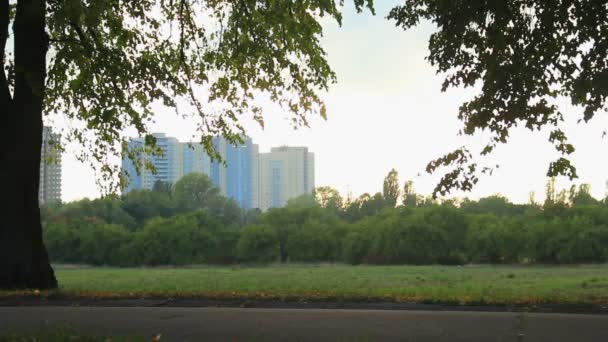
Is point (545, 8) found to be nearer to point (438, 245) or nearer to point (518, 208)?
point (438, 245)

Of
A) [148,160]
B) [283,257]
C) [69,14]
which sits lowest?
[283,257]

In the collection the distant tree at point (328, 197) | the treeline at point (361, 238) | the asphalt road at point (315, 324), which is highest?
the distant tree at point (328, 197)

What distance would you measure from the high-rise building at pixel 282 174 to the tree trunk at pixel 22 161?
567ft

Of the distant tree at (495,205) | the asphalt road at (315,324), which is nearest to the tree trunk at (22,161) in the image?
the asphalt road at (315,324)

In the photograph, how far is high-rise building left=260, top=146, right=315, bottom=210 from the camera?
190m

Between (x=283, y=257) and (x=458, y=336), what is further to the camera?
(x=283, y=257)

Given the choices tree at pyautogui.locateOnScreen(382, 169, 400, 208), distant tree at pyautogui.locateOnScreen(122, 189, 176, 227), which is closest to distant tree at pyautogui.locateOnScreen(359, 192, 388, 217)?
tree at pyautogui.locateOnScreen(382, 169, 400, 208)

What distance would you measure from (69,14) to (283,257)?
53.7m

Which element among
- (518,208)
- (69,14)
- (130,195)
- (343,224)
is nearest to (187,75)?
(69,14)

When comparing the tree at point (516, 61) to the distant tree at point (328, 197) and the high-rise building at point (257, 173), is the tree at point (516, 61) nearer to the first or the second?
the distant tree at point (328, 197)

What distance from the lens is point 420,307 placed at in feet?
35.7

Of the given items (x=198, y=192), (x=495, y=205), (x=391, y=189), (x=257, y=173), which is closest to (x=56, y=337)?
(x=391, y=189)

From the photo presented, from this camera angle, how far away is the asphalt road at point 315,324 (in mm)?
8289

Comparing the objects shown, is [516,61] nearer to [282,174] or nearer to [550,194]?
[550,194]
